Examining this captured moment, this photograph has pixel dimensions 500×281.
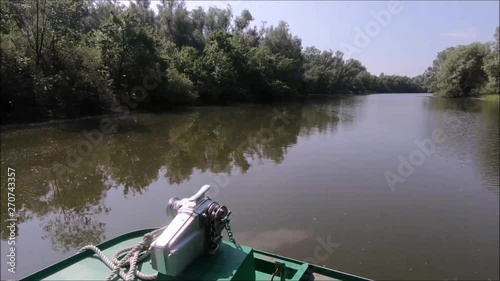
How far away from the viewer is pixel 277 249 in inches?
215

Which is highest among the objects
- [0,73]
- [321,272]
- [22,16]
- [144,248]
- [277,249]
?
[22,16]

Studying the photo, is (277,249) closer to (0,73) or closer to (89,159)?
(89,159)

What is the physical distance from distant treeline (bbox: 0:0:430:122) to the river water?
292cm

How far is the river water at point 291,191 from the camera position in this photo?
5485 mm

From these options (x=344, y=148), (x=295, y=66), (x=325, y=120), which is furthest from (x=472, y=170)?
(x=295, y=66)

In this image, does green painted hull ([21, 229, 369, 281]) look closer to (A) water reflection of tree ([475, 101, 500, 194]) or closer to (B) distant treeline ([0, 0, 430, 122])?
(A) water reflection of tree ([475, 101, 500, 194])

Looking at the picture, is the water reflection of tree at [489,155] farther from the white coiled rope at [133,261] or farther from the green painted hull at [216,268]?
the white coiled rope at [133,261]

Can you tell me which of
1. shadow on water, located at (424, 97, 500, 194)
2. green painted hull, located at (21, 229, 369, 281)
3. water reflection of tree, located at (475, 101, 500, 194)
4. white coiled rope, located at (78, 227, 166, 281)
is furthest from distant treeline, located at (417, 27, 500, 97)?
white coiled rope, located at (78, 227, 166, 281)

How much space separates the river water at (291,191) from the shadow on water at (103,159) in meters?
0.04

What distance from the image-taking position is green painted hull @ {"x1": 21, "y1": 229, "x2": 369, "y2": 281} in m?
1.89

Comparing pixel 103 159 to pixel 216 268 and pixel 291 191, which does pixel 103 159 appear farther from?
pixel 216 268

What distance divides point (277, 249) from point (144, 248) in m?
3.71

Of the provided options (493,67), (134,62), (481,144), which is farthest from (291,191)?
(493,67)

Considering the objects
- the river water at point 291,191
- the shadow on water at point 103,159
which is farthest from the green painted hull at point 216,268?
the shadow on water at point 103,159
